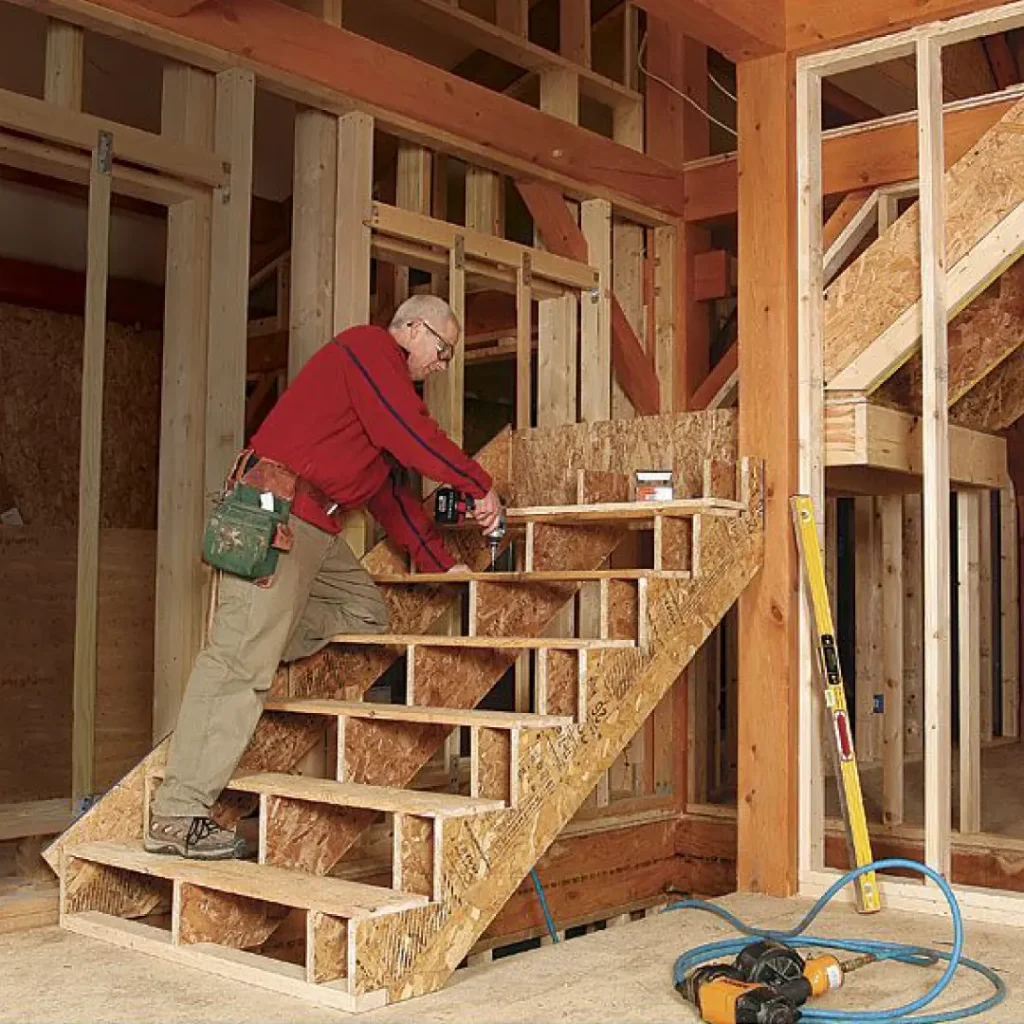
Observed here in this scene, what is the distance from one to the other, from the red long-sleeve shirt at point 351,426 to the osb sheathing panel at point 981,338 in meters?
1.95

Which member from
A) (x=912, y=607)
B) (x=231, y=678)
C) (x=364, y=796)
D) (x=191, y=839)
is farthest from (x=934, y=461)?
(x=912, y=607)

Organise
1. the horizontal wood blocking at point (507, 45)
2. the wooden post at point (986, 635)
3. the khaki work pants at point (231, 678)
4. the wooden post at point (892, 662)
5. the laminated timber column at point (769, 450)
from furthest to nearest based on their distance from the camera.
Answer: the wooden post at point (986, 635) < the wooden post at point (892, 662) < the horizontal wood blocking at point (507, 45) < the laminated timber column at point (769, 450) < the khaki work pants at point (231, 678)

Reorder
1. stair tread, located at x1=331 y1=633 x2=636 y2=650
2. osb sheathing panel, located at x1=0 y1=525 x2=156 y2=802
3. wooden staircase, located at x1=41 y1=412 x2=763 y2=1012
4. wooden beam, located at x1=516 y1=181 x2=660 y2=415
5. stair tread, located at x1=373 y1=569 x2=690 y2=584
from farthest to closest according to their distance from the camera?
wooden beam, located at x1=516 y1=181 x2=660 y2=415 < osb sheathing panel, located at x1=0 y1=525 x2=156 y2=802 < stair tread, located at x1=373 y1=569 x2=690 y2=584 < stair tread, located at x1=331 y1=633 x2=636 y2=650 < wooden staircase, located at x1=41 y1=412 x2=763 y2=1012

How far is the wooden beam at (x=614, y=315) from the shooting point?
5785mm

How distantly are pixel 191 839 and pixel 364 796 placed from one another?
0.54 meters

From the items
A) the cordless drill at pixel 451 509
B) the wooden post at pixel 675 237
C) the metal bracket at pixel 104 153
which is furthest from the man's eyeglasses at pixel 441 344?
the wooden post at pixel 675 237

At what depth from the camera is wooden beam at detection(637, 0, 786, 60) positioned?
3963mm

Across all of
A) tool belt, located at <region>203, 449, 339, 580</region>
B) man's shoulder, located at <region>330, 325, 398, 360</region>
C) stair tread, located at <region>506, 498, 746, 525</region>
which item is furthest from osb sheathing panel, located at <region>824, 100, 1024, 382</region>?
tool belt, located at <region>203, 449, 339, 580</region>

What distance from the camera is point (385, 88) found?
4.89 meters

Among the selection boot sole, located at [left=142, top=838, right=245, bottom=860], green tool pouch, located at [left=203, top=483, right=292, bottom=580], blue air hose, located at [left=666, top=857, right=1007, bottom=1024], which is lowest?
blue air hose, located at [left=666, top=857, right=1007, bottom=1024]

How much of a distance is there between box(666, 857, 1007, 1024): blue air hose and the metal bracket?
2764 mm

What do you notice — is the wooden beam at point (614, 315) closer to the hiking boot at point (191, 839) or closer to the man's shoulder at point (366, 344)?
the man's shoulder at point (366, 344)

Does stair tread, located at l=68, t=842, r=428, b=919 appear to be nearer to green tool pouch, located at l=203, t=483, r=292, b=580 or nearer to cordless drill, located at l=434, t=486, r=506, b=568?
green tool pouch, located at l=203, t=483, r=292, b=580

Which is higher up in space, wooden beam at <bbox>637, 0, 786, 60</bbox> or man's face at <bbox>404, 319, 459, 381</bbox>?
wooden beam at <bbox>637, 0, 786, 60</bbox>
